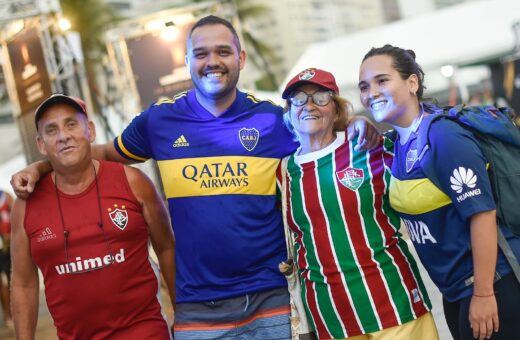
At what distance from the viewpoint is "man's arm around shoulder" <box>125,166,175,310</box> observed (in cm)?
316

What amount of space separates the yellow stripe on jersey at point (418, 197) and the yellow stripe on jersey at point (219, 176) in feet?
2.09

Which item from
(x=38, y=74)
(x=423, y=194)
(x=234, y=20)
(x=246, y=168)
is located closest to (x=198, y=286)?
(x=246, y=168)

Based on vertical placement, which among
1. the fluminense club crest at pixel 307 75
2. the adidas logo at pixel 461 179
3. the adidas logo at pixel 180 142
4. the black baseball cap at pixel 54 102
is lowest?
the adidas logo at pixel 461 179

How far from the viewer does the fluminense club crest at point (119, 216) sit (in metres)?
2.99

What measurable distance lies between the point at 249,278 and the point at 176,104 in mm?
956

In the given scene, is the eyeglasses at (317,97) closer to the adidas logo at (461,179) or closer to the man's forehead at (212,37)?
the man's forehead at (212,37)

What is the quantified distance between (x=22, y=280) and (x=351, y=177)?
1.66m

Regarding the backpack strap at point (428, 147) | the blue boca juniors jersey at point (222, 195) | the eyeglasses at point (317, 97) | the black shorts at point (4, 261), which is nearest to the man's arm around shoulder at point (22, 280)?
the blue boca juniors jersey at point (222, 195)

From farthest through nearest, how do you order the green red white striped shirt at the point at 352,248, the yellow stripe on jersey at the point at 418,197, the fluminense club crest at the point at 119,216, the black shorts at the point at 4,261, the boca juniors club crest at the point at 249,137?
1. the black shorts at the point at 4,261
2. the boca juniors club crest at the point at 249,137
3. the fluminense club crest at the point at 119,216
4. the green red white striped shirt at the point at 352,248
5. the yellow stripe on jersey at the point at 418,197

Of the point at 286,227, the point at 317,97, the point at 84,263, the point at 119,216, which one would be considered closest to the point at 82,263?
the point at 84,263

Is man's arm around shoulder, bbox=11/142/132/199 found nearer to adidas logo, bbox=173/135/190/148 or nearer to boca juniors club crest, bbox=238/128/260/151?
adidas logo, bbox=173/135/190/148

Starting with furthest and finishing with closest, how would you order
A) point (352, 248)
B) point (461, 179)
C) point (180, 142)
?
point (180, 142) < point (352, 248) < point (461, 179)

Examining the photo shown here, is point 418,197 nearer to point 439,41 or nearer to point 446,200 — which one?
point 446,200

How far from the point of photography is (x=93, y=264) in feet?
9.59
